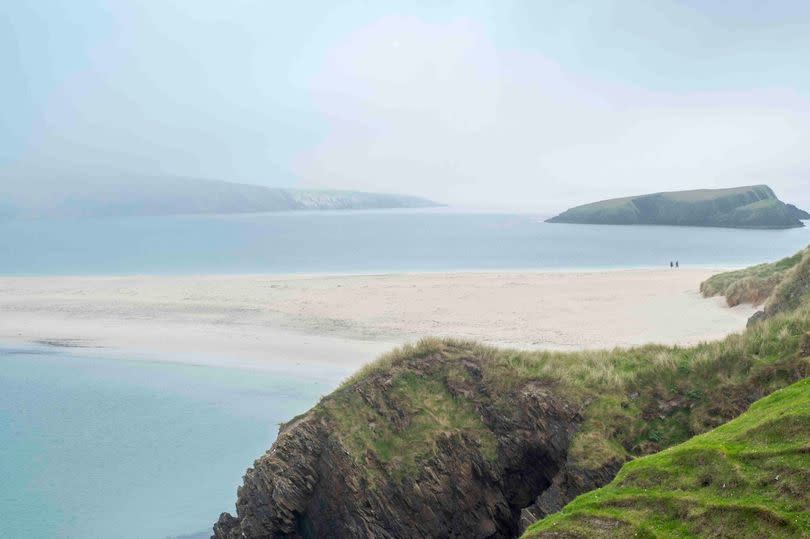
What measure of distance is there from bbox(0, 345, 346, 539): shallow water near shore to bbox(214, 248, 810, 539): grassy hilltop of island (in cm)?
574

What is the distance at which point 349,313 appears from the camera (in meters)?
45.6

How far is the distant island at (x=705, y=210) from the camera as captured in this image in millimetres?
164375

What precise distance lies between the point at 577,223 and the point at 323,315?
15737 centimetres

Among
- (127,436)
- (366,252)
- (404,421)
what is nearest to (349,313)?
(127,436)

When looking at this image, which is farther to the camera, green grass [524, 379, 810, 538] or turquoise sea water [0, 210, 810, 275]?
turquoise sea water [0, 210, 810, 275]

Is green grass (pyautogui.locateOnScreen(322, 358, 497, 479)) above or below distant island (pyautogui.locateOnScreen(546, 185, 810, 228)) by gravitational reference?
below

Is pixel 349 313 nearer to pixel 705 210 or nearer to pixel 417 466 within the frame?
pixel 417 466

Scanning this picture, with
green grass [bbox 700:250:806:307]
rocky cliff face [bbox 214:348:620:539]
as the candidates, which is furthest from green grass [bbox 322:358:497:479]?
green grass [bbox 700:250:806:307]

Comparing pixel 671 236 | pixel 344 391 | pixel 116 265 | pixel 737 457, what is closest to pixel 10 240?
pixel 116 265

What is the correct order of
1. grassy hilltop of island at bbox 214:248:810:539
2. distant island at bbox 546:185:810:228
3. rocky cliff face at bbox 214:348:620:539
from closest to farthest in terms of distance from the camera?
grassy hilltop of island at bbox 214:248:810:539, rocky cliff face at bbox 214:348:620:539, distant island at bbox 546:185:810:228

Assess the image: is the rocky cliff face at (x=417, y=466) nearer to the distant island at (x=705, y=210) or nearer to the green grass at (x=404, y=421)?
the green grass at (x=404, y=421)

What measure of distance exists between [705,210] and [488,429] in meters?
180

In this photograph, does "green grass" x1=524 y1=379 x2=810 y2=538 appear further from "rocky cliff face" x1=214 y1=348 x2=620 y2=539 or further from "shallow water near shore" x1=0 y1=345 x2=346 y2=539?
"shallow water near shore" x1=0 y1=345 x2=346 y2=539

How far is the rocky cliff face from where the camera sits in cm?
1327
